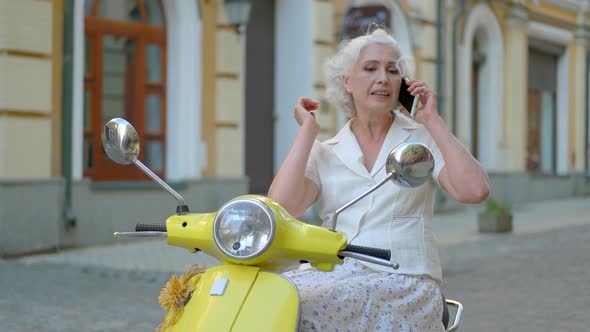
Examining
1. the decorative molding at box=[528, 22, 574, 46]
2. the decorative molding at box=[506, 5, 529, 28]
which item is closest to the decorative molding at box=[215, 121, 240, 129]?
the decorative molding at box=[506, 5, 529, 28]

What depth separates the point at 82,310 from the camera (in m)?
6.34

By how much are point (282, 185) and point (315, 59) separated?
10.3m

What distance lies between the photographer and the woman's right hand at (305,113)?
10.1 ft

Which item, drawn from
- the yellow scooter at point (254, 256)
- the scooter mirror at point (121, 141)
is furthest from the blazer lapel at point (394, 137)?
the scooter mirror at point (121, 141)

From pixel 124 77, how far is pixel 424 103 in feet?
28.0

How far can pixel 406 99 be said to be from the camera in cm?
318

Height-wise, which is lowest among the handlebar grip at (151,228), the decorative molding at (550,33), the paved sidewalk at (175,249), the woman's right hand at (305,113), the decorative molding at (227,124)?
the paved sidewalk at (175,249)

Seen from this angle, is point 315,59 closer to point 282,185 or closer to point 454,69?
point 454,69

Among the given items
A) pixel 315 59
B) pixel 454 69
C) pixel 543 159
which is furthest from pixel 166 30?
pixel 543 159

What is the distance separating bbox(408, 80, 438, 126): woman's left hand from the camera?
9.98 feet

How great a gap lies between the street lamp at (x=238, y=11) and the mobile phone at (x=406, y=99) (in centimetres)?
878

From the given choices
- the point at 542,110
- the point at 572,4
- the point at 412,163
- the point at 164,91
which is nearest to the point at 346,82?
the point at 412,163

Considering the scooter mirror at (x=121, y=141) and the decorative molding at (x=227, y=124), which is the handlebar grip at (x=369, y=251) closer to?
the scooter mirror at (x=121, y=141)

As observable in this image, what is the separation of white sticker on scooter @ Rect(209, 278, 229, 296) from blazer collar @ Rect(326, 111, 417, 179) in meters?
0.90
